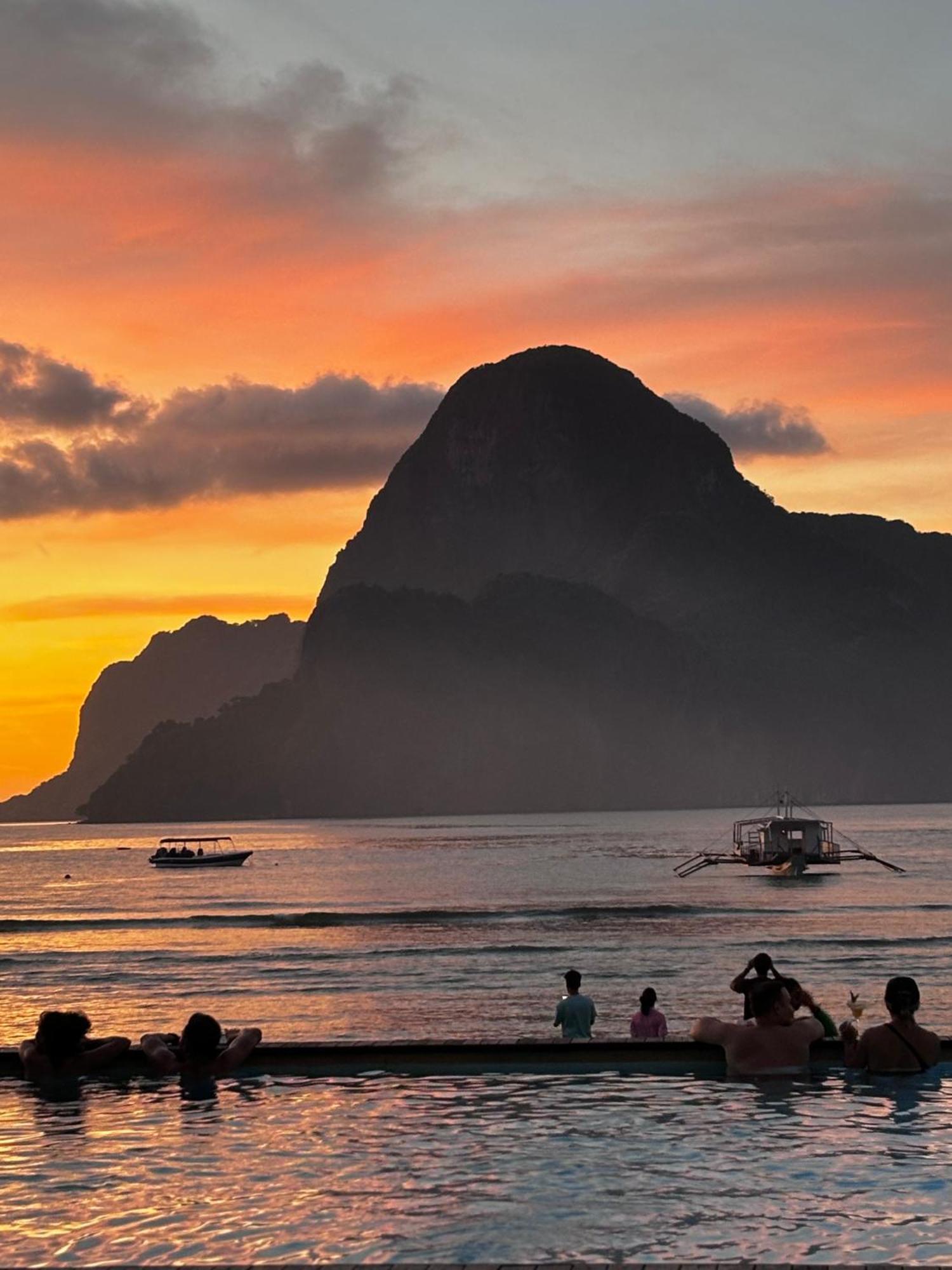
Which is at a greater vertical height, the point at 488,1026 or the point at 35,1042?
the point at 35,1042

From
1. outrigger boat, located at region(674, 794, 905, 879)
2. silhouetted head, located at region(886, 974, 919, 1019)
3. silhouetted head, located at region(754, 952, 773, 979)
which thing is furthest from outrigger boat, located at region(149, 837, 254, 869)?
silhouetted head, located at region(886, 974, 919, 1019)

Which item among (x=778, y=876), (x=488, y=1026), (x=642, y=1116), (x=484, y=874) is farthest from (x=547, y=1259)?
(x=484, y=874)

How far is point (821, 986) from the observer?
4450 cm

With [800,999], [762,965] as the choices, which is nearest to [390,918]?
[762,965]

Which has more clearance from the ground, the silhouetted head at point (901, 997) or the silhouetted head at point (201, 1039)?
the silhouetted head at point (901, 997)

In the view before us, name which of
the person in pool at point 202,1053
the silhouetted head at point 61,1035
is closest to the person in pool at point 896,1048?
the person in pool at point 202,1053

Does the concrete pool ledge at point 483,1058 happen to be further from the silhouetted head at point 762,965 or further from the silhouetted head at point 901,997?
the silhouetted head at point 762,965

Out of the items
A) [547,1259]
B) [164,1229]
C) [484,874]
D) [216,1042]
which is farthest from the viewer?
[484,874]

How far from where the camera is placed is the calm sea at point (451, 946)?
1587 inches

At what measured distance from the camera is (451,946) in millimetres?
61719

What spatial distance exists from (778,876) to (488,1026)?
8547 cm

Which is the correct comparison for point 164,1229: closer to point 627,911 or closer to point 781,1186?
point 781,1186

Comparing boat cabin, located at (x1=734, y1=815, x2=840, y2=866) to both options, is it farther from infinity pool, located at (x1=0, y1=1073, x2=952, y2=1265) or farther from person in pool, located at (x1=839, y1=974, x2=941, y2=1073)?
infinity pool, located at (x1=0, y1=1073, x2=952, y2=1265)

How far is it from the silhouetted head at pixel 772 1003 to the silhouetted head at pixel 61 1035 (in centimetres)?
776
